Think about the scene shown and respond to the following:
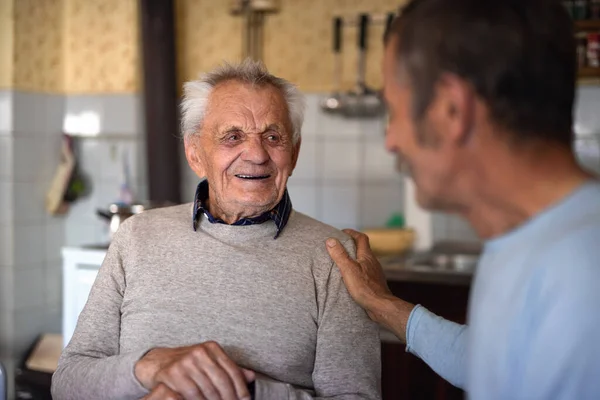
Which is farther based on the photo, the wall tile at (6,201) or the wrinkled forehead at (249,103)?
the wall tile at (6,201)

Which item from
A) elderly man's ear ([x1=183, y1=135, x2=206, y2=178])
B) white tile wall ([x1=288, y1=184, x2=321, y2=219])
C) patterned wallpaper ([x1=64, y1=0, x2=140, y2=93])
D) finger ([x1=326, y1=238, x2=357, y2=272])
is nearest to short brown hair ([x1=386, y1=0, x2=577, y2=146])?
finger ([x1=326, y1=238, x2=357, y2=272])

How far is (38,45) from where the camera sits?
3449 millimetres

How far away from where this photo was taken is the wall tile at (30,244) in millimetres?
3336

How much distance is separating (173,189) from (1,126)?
0.83 m

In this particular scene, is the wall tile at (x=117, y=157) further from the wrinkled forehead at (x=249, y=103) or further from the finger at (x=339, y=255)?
the finger at (x=339, y=255)

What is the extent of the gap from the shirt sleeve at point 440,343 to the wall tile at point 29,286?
101 inches

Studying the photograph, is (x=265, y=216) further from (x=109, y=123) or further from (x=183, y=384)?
(x=109, y=123)

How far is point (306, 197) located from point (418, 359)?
3.63 ft

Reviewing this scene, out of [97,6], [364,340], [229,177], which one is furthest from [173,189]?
[364,340]

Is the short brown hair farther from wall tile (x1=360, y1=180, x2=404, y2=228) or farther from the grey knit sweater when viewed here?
wall tile (x1=360, y1=180, x2=404, y2=228)

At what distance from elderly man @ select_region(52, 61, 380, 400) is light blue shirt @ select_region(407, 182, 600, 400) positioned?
66cm

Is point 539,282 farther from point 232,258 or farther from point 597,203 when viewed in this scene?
point 232,258

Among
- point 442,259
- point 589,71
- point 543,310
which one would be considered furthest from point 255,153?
point 589,71

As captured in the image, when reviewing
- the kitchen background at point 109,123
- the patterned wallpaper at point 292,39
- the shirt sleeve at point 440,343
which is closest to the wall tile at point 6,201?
the kitchen background at point 109,123
